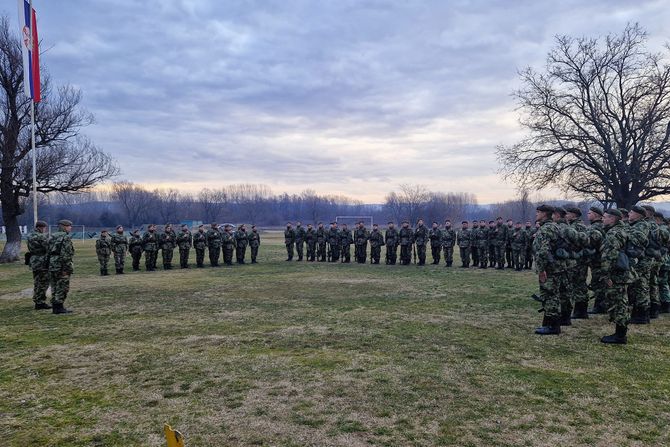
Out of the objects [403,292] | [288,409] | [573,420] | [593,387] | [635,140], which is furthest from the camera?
[635,140]

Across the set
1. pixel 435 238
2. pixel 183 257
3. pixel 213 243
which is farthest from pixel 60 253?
pixel 435 238

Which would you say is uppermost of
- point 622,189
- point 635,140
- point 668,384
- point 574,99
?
point 574,99

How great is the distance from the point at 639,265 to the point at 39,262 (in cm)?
1186

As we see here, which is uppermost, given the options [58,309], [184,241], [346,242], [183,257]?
[184,241]

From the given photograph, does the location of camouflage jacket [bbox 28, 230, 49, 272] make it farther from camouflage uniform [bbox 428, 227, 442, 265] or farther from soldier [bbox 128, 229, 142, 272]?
camouflage uniform [bbox 428, 227, 442, 265]

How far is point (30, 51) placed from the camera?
12102mm

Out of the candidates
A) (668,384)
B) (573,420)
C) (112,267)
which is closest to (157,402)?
(573,420)

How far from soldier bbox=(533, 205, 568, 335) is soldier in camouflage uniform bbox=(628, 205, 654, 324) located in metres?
1.09

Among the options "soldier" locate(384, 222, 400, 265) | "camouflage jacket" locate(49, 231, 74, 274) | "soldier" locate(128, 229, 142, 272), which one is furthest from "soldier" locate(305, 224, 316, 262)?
"camouflage jacket" locate(49, 231, 74, 274)

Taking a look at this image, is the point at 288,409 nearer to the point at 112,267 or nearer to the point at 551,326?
the point at 551,326

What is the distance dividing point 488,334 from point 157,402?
17.0 ft

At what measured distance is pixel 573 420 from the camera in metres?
4.40

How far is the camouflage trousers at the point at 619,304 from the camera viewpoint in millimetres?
7016

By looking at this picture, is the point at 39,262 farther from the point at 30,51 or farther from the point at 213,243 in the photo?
the point at 213,243
